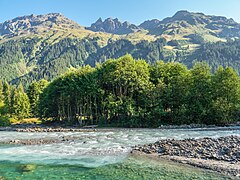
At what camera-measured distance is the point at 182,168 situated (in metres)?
27.4

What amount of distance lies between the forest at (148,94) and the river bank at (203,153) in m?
36.3

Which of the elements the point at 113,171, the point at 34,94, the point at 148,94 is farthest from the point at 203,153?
the point at 34,94

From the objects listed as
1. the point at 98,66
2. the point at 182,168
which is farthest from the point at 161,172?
the point at 98,66

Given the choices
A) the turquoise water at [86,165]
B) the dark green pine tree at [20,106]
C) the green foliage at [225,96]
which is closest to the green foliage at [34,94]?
the dark green pine tree at [20,106]

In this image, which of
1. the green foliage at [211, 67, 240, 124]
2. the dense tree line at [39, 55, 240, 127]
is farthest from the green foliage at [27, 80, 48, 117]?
the green foliage at [211, 67, 240, 124]

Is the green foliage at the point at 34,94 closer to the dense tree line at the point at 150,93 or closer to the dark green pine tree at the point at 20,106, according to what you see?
the dark green pine tree at the point at 20,106

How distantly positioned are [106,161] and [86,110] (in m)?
60.9

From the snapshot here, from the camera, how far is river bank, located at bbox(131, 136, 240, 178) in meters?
27.3

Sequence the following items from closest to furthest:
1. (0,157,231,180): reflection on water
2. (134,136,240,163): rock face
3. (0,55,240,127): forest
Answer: (0,157,231,180): reflection on water < (134,136,240,163): rock face < (0,55,240,127): forest

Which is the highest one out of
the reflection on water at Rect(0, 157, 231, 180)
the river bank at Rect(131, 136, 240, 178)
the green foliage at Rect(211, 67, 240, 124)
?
the green foliage at Rect(211, 67, 240, 124)

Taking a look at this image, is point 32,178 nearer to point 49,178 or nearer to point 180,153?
point 49,178

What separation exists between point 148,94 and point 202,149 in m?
45.7

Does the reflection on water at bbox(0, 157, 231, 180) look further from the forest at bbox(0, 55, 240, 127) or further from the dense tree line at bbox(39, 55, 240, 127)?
the dense tree line at bbox(39, 55, 240, 127)

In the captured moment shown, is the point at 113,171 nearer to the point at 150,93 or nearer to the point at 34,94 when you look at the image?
the point at 150,93
